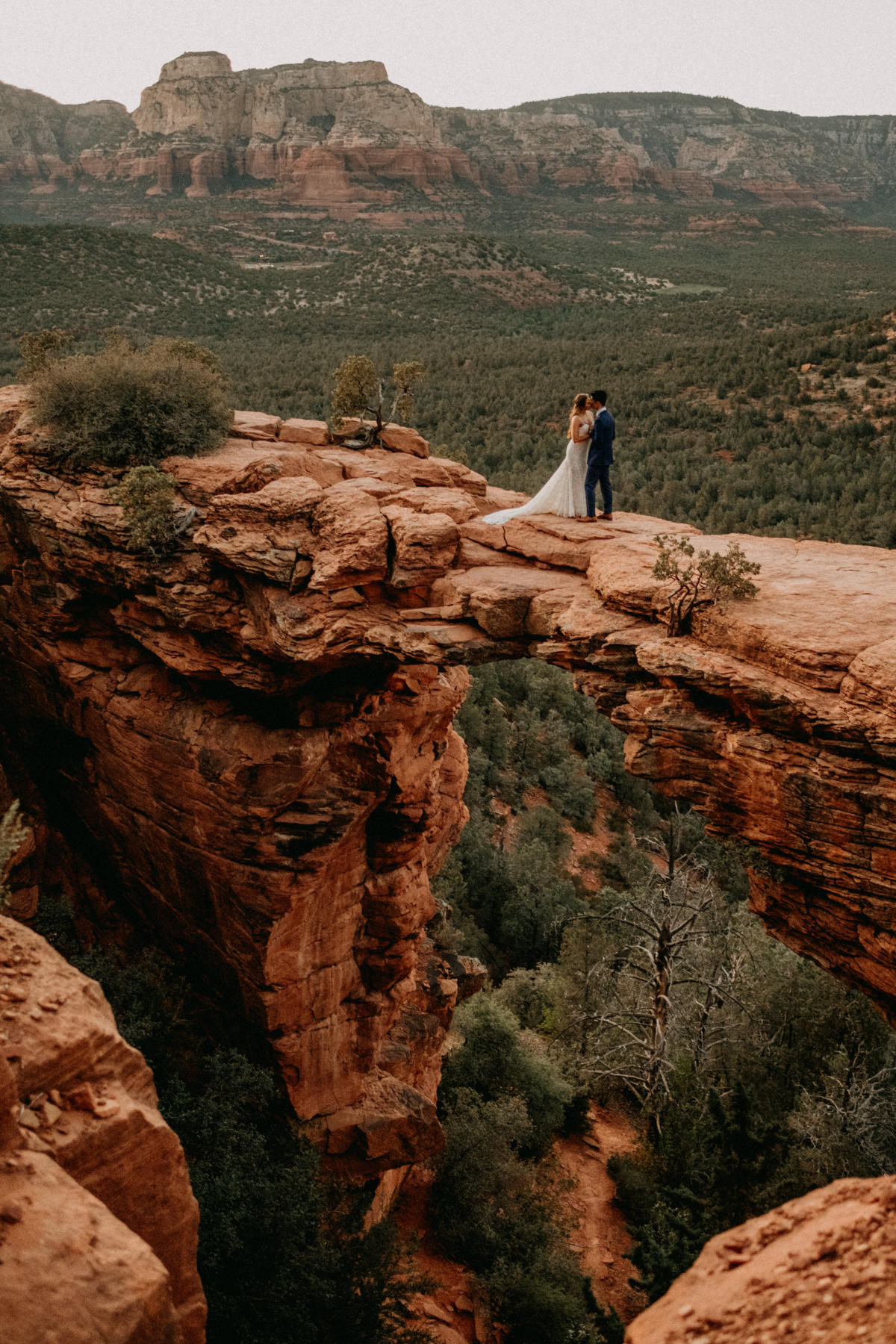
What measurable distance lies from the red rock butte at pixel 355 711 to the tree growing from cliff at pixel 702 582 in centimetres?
17

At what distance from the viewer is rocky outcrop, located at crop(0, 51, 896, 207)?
398 ft

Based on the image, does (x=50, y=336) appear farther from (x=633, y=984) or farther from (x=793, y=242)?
(x=793, y=242)

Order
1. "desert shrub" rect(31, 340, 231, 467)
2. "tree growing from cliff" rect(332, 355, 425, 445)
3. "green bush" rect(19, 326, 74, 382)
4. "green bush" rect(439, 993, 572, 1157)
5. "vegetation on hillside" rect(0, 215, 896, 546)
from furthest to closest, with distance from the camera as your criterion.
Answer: "vegetation on hillside" rect(0, 215, 896, 546)
"green bush" rect(439, 993, 572, 1157)
"green bush" rect(19, 326, 74, 382)
"tree growing from cliff" rect(332, 355, 425, 445)
"desert shrub" rect(31, 340, 231, 467)

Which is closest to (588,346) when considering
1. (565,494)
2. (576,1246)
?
(565,494)

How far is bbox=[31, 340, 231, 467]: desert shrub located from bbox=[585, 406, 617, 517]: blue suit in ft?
17.0

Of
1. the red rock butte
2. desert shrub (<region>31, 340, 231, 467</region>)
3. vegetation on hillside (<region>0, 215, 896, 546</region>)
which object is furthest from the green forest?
desert shrub (<region>31, 340, 231, 467</region>)

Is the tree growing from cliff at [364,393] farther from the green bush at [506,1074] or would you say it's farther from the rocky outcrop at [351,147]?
the rocky outcrop at [351,147]

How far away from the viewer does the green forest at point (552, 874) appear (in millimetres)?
10969

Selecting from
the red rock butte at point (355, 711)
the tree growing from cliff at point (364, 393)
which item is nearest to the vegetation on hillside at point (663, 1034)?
the red rock butte at point (355, 711)

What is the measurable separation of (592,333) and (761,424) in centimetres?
2414

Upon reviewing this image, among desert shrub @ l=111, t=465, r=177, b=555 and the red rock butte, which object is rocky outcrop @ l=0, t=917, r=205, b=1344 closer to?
the red rock butte

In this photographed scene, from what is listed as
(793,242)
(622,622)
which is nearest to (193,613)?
(622,622)

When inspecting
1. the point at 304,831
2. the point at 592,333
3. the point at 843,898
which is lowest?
the point at 304,831

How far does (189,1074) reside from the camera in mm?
11781
